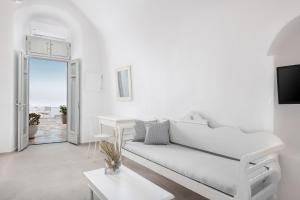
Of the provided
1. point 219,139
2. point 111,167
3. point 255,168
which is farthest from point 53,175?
point 255,168

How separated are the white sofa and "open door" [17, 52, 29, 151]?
2.79 meters

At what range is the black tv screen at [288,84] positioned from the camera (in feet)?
5.90

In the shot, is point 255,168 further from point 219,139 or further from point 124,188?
point 124,188

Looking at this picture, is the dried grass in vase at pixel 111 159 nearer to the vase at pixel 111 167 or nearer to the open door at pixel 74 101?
the vase at pixel 111 167

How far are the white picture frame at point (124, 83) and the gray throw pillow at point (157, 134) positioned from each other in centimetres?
144

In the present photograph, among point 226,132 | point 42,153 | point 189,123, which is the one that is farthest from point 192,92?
point 42,153

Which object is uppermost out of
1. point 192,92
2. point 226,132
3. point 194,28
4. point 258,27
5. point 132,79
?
point 194,28

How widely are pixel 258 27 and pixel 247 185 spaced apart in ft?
5.32

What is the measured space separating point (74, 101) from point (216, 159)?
4226mm

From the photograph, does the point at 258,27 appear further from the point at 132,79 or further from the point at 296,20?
the point at 132,79

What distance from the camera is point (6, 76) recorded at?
4.18 m

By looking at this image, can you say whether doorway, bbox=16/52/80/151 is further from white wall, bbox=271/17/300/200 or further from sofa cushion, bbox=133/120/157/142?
white wall, bbox=271/17/300/200

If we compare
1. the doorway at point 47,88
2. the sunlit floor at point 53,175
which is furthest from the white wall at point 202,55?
the doorway at point 47,88

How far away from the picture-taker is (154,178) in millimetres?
2863
